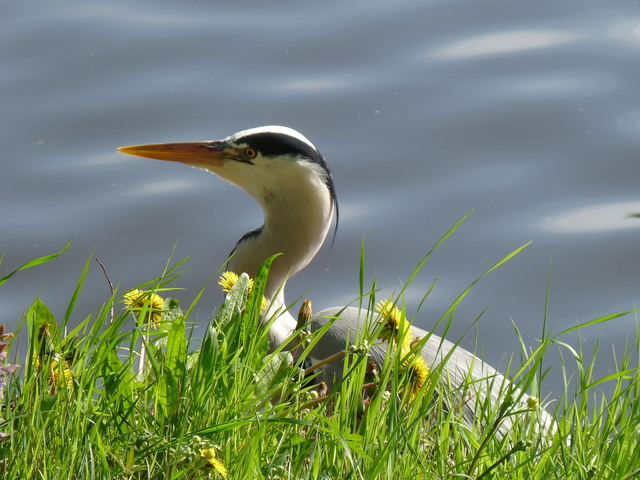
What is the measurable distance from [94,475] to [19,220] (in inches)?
138

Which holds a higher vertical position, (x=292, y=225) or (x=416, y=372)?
(x=416, y=372)

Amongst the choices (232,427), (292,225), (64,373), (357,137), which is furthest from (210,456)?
(357,137)

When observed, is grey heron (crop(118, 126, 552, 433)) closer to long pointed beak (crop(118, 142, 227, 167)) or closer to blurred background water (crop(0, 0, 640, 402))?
long pointed beak (crop(118, 142, 227, 167))

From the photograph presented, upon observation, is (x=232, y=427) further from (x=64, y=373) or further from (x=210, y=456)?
(x=64, y=373)

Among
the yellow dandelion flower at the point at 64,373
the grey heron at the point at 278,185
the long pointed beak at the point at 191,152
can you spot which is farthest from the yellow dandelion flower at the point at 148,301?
the long pointed beak at the point at 191,152

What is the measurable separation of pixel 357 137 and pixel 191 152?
176 centimetres

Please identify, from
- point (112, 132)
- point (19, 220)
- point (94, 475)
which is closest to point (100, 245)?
point (19, 220)

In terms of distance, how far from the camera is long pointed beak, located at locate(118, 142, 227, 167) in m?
3.77

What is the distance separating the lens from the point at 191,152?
3777 millimetres

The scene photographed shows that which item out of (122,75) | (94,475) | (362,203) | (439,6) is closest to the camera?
(94,475)

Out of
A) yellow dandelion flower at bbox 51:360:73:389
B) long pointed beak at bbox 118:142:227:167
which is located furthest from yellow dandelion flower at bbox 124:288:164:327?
long pointed beak at bbox 118:142:227:167

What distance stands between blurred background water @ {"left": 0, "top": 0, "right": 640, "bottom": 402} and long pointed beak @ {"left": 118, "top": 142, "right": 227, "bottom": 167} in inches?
34.5

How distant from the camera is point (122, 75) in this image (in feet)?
18.3

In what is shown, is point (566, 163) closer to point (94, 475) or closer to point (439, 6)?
point (439, 6)
